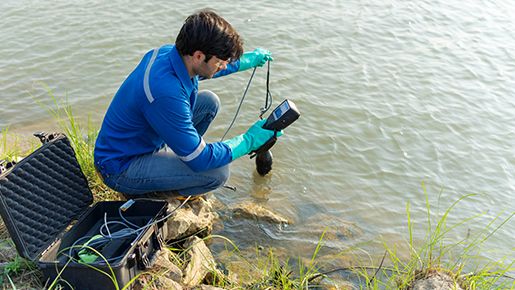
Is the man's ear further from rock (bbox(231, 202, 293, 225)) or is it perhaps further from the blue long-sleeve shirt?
rock (bbox(231, 202, 293, 225))

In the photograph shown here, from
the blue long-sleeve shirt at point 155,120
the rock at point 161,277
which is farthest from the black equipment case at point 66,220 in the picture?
the blue long-sleeve shirt at point 155,120

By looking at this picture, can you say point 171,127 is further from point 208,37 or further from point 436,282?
point 436,282

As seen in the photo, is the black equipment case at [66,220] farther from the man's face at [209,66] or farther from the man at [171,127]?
the man's face at [209,66]

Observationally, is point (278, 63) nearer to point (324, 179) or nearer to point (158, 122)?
point (324, 179)

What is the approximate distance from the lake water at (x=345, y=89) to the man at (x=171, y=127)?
89cm

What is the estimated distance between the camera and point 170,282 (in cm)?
218

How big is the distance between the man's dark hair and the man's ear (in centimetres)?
2

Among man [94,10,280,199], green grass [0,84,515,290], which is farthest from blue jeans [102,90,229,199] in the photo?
green grass [0,84,515,290]

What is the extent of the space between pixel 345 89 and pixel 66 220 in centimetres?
412

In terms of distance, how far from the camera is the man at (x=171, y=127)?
7.51ft

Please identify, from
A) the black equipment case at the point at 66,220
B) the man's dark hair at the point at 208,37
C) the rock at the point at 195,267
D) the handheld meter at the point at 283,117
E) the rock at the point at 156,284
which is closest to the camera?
the black equipment case at the point at 66,220

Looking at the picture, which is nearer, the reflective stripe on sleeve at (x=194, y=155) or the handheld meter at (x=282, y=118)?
the reflective stripe on sleeve at (x=194, y=155)

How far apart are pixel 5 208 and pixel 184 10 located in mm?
6271

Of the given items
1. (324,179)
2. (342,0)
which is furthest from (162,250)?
(342,0)
